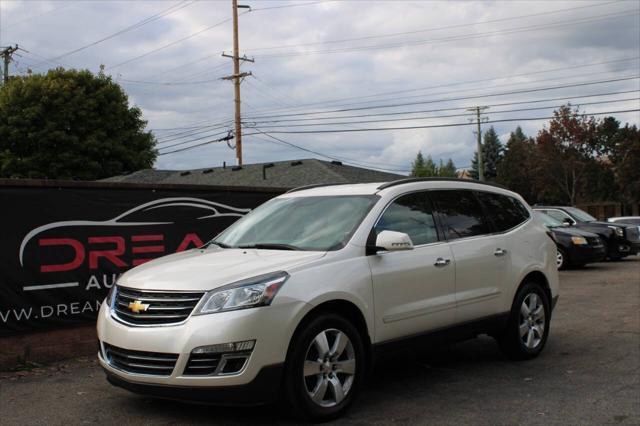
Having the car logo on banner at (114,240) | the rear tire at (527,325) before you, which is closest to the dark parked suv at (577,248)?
the rear tire at (527,325)

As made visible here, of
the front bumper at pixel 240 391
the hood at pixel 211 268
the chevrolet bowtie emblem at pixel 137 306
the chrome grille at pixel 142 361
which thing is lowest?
the front bumper at pixel 240 391

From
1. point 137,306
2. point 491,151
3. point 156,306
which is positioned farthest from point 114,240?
point 491,151

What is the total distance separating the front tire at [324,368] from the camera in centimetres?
455

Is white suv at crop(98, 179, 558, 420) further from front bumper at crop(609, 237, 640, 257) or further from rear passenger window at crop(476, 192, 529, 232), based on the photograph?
front bumper at crop(609, 237, 640, 257)

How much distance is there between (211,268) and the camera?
15.9 ft

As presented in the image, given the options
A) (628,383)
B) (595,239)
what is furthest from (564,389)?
(595,239)

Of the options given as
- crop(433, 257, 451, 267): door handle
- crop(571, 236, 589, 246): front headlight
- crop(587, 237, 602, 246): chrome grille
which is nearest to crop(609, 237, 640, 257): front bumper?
crop(587, 237, 602, 246): chrome grille

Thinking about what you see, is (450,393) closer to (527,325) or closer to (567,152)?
(527,325)

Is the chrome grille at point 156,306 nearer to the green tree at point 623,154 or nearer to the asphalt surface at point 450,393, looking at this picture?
the asphalt surface at point 450,393

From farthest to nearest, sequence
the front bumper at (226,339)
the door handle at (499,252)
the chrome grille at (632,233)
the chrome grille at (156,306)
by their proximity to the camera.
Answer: the chrome grille at (632,233)
the door handle at (499,252)
the chrome grille at (156,306)
the front bumper at (226,339)

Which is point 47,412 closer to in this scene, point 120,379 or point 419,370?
point 120,379

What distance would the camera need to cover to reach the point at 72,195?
7324 millimetres

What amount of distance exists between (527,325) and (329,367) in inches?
115

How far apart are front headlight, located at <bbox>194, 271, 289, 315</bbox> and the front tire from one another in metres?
0.39
